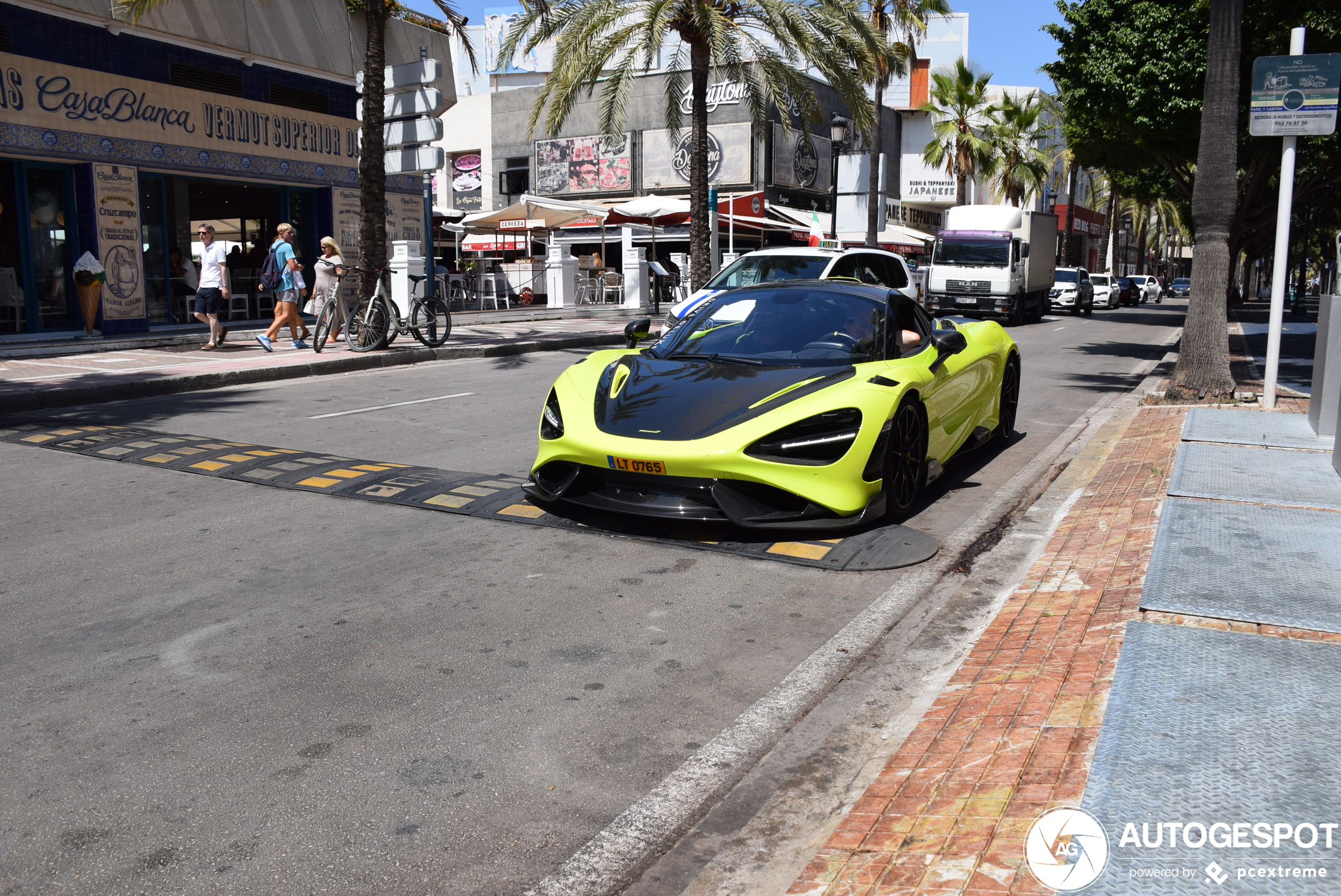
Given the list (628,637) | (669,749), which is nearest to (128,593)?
(628,637)

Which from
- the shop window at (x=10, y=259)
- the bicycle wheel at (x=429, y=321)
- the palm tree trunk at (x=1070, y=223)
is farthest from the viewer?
the palm tree trunk at (x=1070, y=223)

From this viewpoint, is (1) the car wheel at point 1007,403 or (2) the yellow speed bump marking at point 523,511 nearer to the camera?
(2) the yellow speed bump marking at point 523,511

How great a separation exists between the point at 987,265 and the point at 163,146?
68.2ft

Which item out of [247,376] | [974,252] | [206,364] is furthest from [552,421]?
[974,252]

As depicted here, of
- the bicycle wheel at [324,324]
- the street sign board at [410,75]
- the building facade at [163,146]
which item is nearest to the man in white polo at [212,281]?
the bicycle wheel at [324,324]

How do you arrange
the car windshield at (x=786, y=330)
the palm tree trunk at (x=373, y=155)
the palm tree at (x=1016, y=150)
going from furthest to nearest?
1. the palm tree at (x=1016, y=150)
2. the palm tree trunk at (x=373, y=155)
3. the car windshield at (x=786, y=330)

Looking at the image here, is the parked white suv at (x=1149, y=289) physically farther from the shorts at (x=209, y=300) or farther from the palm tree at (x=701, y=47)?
the shorts at (x=209, y=300)

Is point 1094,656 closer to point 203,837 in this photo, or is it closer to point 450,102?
point 203,837

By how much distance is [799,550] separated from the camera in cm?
575

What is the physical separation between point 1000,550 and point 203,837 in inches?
170

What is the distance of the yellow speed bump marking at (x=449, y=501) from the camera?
6680mm

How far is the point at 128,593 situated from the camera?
5031mm

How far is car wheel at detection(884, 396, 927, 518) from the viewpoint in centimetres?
603

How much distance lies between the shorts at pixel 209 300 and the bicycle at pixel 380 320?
5.02ft
